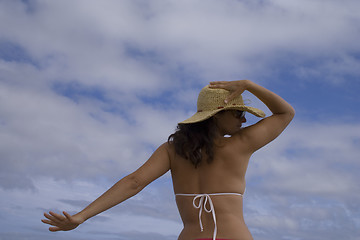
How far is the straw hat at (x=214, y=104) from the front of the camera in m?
4.00

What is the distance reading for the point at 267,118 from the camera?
13.4ft

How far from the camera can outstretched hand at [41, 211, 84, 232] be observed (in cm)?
378

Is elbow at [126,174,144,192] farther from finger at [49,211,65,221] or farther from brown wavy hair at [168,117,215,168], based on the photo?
finger at [49,211,65,221]

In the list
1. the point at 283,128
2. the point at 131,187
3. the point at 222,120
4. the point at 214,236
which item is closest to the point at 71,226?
the point at 131,187

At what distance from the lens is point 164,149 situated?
403 centimetres

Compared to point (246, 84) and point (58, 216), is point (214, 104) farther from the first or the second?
point (58, 216)

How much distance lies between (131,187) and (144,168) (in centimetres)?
21

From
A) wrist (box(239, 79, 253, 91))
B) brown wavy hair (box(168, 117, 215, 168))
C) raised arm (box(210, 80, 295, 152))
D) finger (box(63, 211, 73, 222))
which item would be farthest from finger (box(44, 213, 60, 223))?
wrist (box(239, 79, 253, 91))

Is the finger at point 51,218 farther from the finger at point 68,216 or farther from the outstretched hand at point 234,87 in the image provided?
the outstretched hand at point 234,87

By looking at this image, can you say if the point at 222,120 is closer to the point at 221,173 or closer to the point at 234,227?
the point at 221,173

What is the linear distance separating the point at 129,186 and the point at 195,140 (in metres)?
0.75

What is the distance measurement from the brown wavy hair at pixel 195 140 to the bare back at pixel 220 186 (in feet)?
0.21

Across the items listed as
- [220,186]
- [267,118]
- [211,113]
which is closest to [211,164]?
[220,186]

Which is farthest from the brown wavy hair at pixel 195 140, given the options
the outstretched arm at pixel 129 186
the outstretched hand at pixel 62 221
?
the outstretched hand at pixel 62 221
